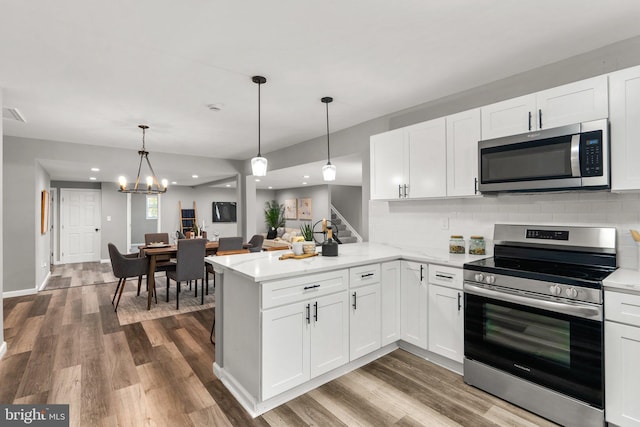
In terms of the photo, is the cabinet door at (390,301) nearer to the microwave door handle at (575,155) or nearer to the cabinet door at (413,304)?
the cabinet door at (413,304)

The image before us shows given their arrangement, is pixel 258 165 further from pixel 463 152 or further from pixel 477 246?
pixel 477 246

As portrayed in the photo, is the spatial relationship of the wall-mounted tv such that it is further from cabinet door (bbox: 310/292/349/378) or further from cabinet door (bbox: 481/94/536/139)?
cabinet door (bbox: 481/94/536/139)

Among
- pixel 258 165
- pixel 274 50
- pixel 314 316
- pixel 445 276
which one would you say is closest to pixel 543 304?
pixel 445 276

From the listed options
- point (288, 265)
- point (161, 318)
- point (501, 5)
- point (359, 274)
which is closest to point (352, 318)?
point (359, 274)

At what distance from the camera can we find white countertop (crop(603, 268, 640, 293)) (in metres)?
1.68

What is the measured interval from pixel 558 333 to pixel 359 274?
1307 mm

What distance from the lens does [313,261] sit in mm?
2510

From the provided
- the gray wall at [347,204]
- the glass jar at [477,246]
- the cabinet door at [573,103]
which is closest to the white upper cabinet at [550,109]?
the cabinet door at [573,103]

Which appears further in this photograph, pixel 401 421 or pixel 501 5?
pixel 401 421

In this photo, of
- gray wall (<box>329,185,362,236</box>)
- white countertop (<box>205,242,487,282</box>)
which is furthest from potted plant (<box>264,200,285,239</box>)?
white countertop (<box>205,242,487,282</box>)

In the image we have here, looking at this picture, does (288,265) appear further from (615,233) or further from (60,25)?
(615,233)

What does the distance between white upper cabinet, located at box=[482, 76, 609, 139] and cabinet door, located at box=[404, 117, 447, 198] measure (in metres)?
0.39

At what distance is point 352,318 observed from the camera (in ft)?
8.23

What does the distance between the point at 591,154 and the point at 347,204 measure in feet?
27.6
